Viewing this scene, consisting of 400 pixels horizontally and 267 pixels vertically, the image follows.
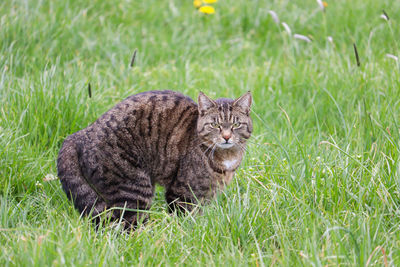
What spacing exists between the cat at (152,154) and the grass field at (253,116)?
6.6 inches

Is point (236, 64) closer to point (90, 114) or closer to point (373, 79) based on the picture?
point (373, 79)

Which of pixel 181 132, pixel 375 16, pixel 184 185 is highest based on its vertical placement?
pixel 375 16

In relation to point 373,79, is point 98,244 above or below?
below

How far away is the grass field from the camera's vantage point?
2.84 m

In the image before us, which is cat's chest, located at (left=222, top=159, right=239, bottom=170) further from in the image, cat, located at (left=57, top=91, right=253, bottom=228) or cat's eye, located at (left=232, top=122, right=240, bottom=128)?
cat's eye, located at (left=232, top=122, right=240, bottom=128)

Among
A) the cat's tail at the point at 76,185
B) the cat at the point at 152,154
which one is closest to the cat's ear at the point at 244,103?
the cat at the point at 152,154

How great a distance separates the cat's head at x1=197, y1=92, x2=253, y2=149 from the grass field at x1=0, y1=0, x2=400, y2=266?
7.1 inches

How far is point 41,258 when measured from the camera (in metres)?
2.54

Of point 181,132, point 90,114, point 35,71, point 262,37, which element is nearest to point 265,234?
point 181,132

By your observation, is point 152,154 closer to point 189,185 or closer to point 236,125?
point 189,185

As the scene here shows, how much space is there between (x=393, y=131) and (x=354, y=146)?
367 mm

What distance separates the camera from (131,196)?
3611mm

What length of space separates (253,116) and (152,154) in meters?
1.44

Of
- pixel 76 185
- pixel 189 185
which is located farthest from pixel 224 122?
pixel 76 185
